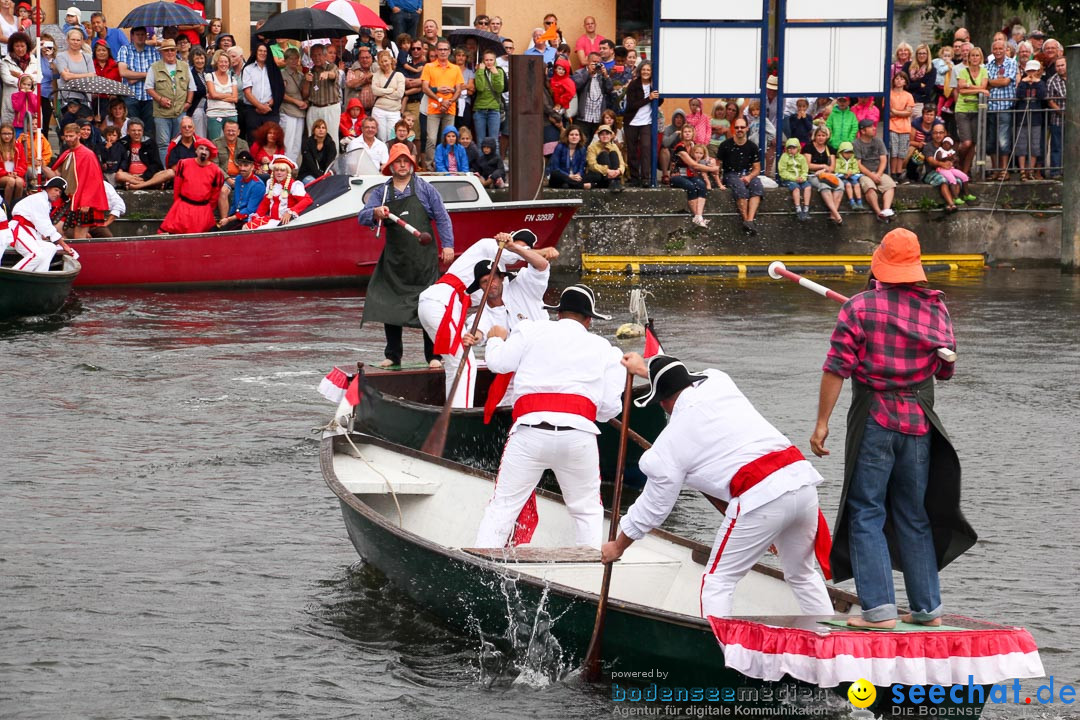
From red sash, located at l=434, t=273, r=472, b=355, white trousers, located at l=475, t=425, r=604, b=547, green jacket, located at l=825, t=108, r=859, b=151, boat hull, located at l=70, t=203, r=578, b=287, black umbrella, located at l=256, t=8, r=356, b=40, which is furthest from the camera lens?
green jacket, located at l=825, t=108, r=859, b=151

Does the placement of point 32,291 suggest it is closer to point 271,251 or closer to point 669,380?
point 271,251

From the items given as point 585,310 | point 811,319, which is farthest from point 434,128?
point 585,310

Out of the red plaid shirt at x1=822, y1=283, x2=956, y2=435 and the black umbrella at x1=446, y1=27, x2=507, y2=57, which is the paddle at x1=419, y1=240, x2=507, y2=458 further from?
the black umbrella at x1=446, y1=27, x2=507, y2=57

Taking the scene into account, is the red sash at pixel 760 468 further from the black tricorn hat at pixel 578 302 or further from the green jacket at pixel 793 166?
the green jacket at pixel 793 166

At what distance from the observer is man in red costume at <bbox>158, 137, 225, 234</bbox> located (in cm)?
2202

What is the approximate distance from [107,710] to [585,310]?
10.7ft

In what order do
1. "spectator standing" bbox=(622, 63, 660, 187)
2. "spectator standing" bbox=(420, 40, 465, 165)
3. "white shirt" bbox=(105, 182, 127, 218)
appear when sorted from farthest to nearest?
"spectator standing" bbox=(622, 63, 660, 187)
"spectator standing" bbox=(420, 40, 465, 165)
"white shirt" bbox=(105, 182, 127, 218)

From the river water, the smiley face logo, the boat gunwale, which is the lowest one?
the river water

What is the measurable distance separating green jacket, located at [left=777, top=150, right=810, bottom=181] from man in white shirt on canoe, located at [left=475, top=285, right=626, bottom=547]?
16725 mm

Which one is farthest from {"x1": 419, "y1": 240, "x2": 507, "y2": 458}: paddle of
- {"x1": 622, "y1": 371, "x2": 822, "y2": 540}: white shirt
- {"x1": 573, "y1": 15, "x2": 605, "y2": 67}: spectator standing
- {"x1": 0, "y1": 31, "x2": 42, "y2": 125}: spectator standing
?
{"x1": 573, "y1": 15, "x2": 605, "y2": 67}: spectator standing

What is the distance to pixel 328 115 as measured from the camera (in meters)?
22.9

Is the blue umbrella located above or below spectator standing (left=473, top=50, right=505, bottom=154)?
above

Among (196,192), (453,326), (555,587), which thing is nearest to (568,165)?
(196,192)

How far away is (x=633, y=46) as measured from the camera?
83.2ft
